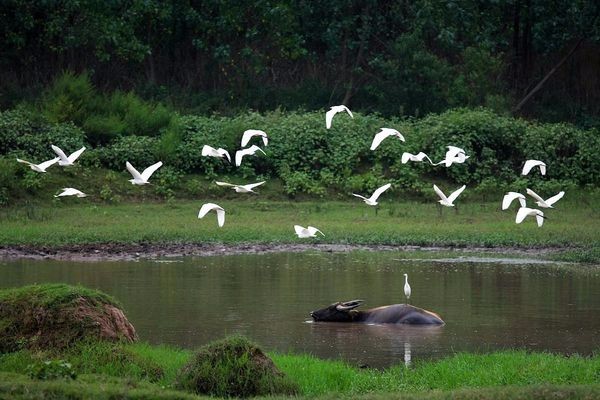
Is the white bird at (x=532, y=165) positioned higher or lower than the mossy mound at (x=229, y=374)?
higher

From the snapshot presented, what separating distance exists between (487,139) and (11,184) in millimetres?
9766

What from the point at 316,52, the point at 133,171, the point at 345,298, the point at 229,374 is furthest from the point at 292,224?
the point at 229,374

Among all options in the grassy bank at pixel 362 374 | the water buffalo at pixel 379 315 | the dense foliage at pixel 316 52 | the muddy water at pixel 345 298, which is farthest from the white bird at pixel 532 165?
the grassy bank at pixel 362 374

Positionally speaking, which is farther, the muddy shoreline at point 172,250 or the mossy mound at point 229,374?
the muddy shoreline at point 172,250

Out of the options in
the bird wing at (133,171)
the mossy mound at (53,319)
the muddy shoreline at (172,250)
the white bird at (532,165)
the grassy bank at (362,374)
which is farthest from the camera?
the white bird at (532,165)

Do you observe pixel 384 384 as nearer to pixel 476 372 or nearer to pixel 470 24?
pixel 476 372

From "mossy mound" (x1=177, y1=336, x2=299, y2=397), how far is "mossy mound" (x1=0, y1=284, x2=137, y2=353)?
1.32 m

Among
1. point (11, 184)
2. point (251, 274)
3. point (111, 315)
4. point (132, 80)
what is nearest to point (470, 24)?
point (132, 80)

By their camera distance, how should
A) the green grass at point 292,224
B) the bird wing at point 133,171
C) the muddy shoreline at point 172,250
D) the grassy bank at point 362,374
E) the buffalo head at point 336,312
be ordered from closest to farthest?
1. the grassy bank at point 362,374
2. the buffalo head at point 336,312
3. the bird wing at point 133,171
4. the muddy shoreline at point 172,250
5. the green grass at point 292,224

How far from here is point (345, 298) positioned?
14.1m

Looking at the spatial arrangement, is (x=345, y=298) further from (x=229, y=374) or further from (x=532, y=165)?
(x=532, y=165)

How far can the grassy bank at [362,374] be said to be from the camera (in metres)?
8.21

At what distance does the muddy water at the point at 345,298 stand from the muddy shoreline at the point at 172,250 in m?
0.46

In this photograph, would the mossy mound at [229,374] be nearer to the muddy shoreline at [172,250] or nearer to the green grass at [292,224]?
the muddy shoreline at [172,250]
